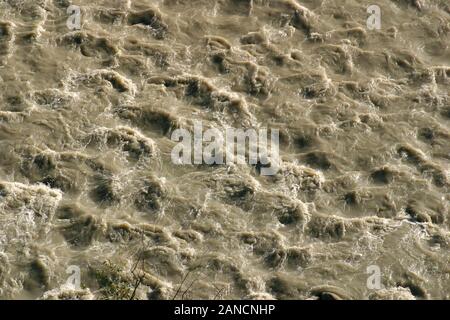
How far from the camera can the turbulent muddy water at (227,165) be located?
63.4 ft

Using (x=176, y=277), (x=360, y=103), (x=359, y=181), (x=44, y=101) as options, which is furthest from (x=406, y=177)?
(x=44, y=101)

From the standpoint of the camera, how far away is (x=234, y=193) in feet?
68.7

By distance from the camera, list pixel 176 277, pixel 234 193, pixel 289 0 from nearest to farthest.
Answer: pixel 176 277
pixel 234 193
pixel 289 0

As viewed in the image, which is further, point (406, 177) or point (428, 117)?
point (428, 117)

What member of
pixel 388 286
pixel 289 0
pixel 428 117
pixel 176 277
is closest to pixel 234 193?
pixel 176 277

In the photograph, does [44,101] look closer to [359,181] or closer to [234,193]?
[234,193]

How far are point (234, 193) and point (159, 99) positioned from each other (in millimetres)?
3534

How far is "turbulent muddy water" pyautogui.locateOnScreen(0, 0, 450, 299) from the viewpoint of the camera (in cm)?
1933

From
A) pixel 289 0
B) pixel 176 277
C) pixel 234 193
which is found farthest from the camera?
pixel 289 0

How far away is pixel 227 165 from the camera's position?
21.5 m

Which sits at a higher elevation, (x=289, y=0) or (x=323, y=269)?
(x=289, y=0)

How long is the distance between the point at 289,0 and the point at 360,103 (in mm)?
4359

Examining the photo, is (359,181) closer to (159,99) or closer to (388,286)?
(388,286)

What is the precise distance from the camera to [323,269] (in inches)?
766
